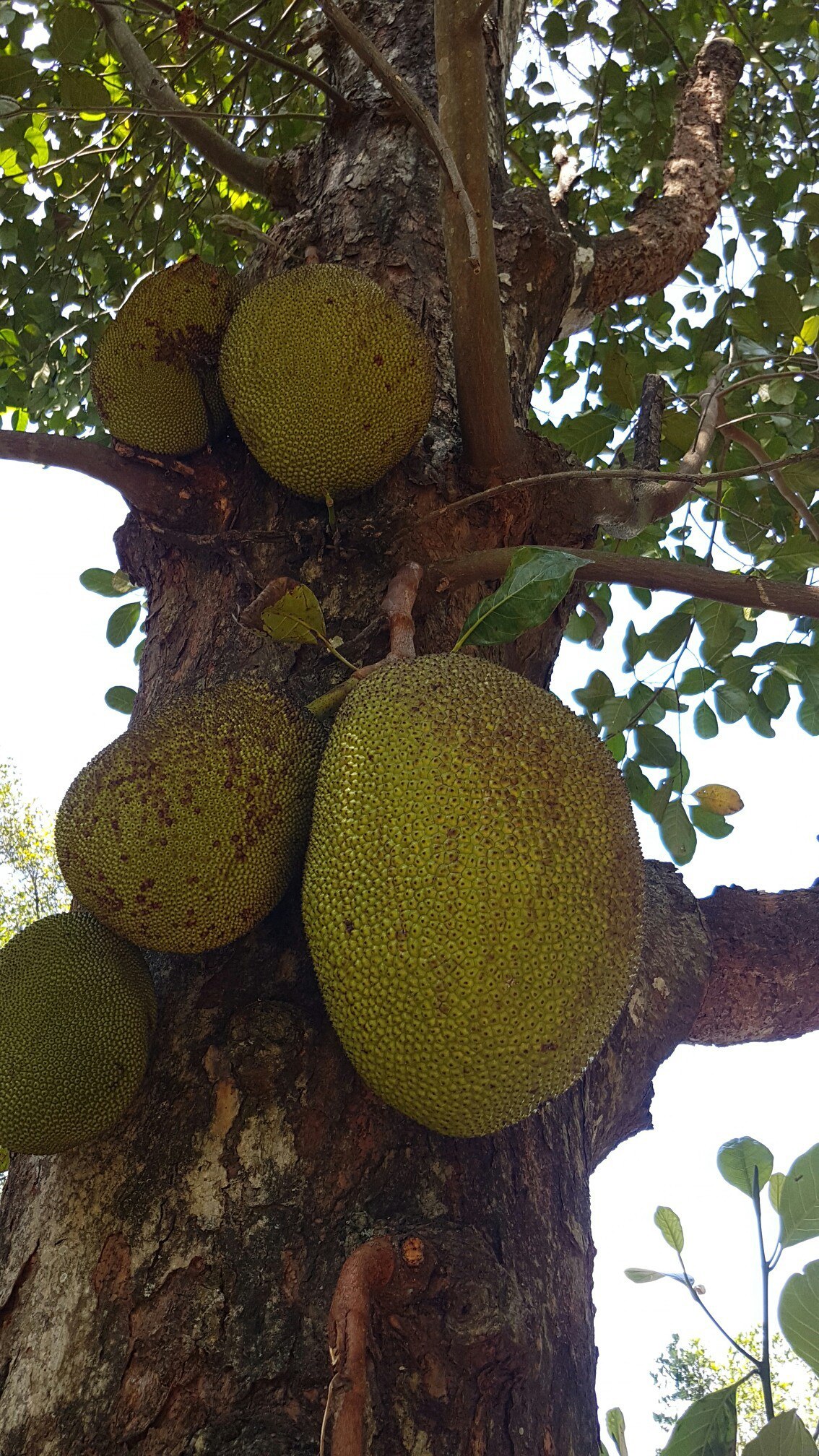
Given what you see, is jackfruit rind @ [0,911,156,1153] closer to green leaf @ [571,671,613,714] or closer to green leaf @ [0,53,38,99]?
green leaf @ [571,671,613,714]

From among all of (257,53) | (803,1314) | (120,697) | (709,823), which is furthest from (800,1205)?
(257,53)

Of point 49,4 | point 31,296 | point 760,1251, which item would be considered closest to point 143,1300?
point 760,1251

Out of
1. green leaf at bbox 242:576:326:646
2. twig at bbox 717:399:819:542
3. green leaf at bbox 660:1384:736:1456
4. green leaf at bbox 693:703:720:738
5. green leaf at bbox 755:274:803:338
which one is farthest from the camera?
green leaf at bbox 693:703:720:738

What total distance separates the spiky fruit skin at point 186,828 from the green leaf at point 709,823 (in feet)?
3.63

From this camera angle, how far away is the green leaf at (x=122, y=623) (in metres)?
2.24

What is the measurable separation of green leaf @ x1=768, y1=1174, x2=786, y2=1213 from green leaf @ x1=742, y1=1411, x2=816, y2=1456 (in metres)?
0.29

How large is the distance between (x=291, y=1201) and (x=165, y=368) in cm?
109

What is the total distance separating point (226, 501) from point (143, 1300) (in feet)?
3.29

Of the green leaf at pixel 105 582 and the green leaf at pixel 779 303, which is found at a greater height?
the green leaf at pixel 779 303

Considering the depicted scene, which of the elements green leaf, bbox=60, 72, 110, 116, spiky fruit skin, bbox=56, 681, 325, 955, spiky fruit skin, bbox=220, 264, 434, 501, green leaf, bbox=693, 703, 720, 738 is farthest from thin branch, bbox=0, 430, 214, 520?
green leaf, bbox=693, 703, 720, 738

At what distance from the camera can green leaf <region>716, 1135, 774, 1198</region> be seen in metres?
1.06

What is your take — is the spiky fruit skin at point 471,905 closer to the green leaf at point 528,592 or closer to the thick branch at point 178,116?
the green leaf at point 528,592

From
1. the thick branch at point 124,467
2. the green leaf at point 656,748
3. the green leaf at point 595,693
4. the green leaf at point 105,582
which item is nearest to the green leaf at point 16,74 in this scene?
the green leaf at point 105,582

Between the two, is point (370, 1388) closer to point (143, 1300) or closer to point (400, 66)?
point (143, 1300)
